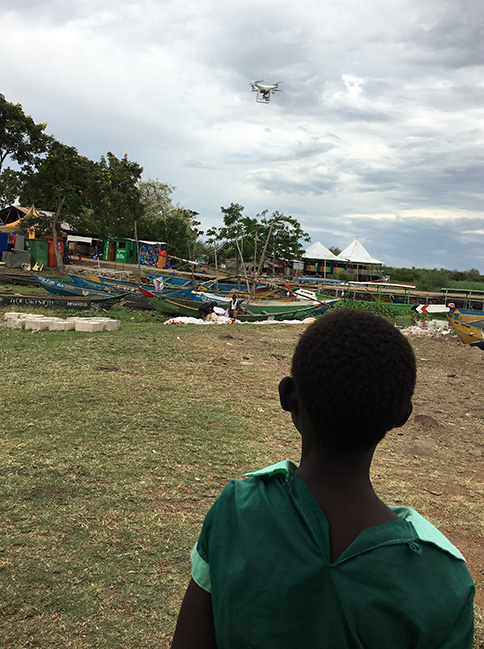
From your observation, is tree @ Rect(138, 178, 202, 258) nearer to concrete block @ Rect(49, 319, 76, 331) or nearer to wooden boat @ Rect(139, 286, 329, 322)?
wooden boat @ Rect(139, 286, 329, 322)

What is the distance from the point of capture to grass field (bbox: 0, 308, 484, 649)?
2.74 m

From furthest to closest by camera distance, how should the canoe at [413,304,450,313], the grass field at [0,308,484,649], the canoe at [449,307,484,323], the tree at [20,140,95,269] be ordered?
the tree at [20,140,95,269] < the canoe at [413,304,450,313] < the canoe at [449,307,484,323] < the grass field at [0,308,484,649]

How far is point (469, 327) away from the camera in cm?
1450

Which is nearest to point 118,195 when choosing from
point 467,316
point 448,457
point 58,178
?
point 58,178

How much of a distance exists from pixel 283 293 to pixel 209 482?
69.5ft

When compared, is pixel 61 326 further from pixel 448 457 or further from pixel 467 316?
pixel 467 316

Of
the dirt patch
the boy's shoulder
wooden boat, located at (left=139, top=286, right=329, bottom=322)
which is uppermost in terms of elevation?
the boy's shoulder

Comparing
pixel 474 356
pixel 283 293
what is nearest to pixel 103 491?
pixel 474 356

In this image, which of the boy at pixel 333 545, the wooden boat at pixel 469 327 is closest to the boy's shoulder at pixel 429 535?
the boy at pixel 333 545

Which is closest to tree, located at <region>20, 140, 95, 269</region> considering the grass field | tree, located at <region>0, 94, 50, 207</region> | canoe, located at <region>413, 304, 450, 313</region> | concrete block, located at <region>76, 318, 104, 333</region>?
tree, located at <region>0, 94, 50, 207</region>

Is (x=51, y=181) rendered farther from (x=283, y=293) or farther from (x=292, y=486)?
(x=292, y=486)

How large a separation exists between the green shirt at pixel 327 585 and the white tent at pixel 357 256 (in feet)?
164

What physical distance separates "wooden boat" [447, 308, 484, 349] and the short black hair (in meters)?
14.3

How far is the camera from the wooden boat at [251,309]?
55.5 ft
